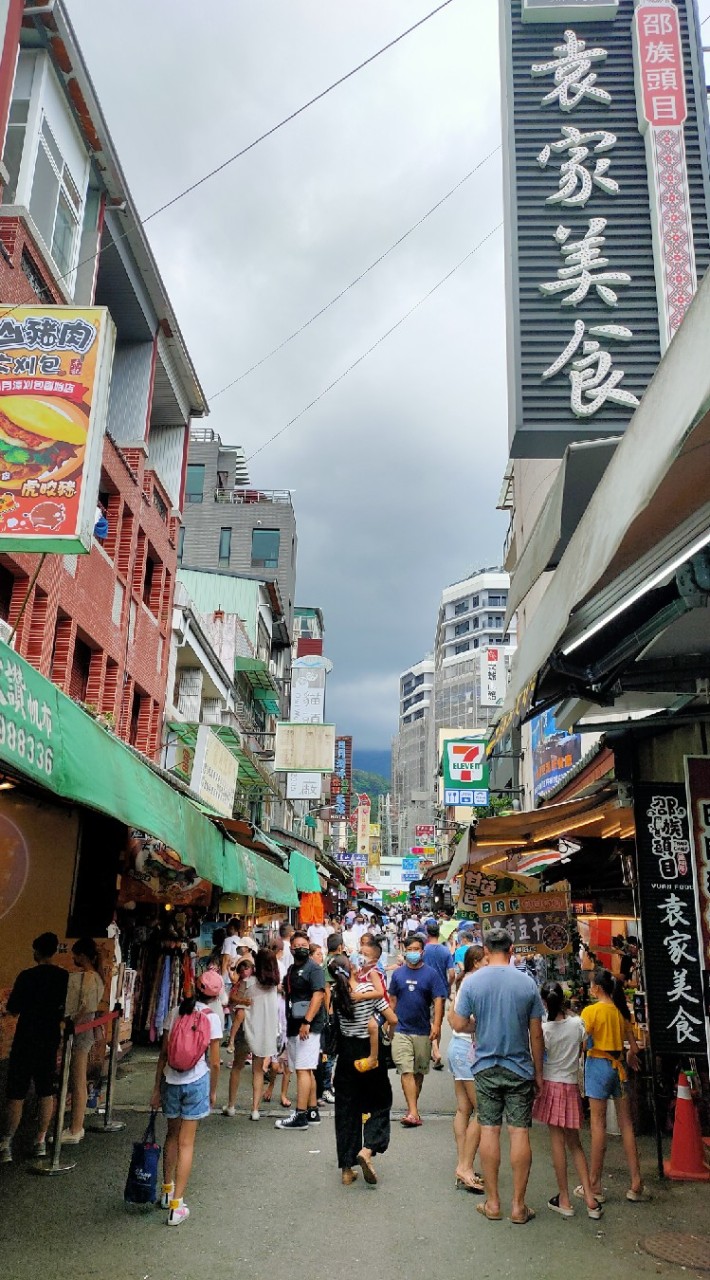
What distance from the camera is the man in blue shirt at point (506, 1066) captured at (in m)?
6.06

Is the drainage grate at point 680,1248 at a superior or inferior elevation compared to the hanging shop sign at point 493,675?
inferior

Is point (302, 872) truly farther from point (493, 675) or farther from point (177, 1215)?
point (493, 675)

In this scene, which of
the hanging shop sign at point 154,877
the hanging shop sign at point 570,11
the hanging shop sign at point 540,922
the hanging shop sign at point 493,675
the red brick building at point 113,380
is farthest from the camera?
the hanging shop sign at point 493,675

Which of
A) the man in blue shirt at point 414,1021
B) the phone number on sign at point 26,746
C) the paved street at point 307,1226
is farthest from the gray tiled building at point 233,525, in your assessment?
the phone number on sign at point 26,746

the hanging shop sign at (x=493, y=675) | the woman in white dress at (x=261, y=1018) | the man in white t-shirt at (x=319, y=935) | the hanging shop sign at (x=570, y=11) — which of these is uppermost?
the hanging shop sign at (x=493, y=675)

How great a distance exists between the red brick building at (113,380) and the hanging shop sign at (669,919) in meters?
7.58

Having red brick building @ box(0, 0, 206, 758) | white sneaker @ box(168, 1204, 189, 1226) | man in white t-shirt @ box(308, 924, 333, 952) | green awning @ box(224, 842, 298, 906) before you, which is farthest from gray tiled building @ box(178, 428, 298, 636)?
white sneaker @ box(168, 1204, 189, 1226)

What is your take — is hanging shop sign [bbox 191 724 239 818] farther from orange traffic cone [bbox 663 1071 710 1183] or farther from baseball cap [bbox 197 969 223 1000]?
orange traffic cone [bbox 663 1071 710 1183]

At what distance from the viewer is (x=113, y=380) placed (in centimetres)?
1945

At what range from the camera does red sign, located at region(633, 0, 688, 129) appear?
9758 millimetres

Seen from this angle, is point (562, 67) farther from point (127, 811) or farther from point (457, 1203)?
point (457, 1203)

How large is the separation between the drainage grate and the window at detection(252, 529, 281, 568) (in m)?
46.0

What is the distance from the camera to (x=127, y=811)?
5.75 metres

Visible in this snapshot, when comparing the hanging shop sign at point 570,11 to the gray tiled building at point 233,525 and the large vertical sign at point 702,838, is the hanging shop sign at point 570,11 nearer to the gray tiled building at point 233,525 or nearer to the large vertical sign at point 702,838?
the large vertical sign at point 702,838
